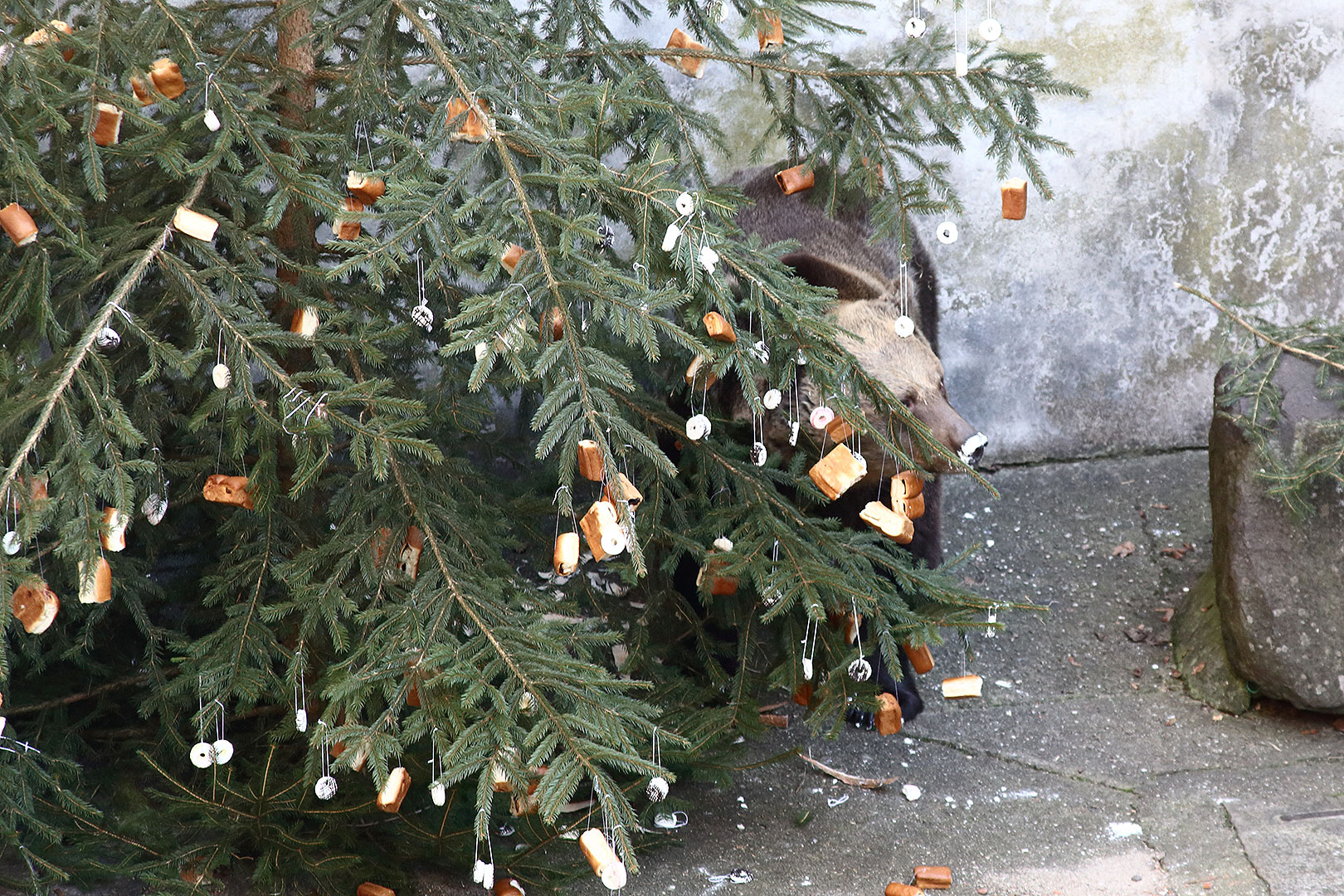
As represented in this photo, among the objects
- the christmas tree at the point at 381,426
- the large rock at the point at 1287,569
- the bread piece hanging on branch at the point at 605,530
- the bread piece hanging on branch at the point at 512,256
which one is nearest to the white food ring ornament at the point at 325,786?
the christmas tree at the point at 381,426

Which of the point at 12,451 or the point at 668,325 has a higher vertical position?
the point at 668,325

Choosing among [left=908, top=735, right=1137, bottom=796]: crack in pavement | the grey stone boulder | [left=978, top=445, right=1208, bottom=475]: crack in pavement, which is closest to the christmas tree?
[left=908, top=735, right=1137, bottom=796]: crack in pavement

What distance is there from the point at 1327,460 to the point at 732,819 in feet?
6.37

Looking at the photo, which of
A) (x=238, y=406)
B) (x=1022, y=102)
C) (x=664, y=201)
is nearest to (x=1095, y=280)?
(x=1022, y=102)

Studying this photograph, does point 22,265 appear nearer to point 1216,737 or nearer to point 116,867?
point 116,867

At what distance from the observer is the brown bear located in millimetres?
2973

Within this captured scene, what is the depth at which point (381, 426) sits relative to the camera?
1.87 meters

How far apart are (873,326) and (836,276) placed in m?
0.28

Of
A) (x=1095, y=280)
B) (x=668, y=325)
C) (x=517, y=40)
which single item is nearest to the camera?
(x=668, y=325)

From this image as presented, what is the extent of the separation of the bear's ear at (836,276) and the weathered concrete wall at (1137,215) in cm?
137

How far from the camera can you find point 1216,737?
3.27 metres

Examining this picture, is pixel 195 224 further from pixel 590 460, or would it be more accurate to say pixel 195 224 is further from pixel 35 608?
pixel 590 460

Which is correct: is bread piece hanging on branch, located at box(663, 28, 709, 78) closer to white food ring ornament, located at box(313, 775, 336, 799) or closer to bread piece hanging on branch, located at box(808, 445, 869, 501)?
bread piece hanging on branch, located at box(808, 445, 869, 501)

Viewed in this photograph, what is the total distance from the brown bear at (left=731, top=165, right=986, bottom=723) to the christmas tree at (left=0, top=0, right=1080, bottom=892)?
319mm
